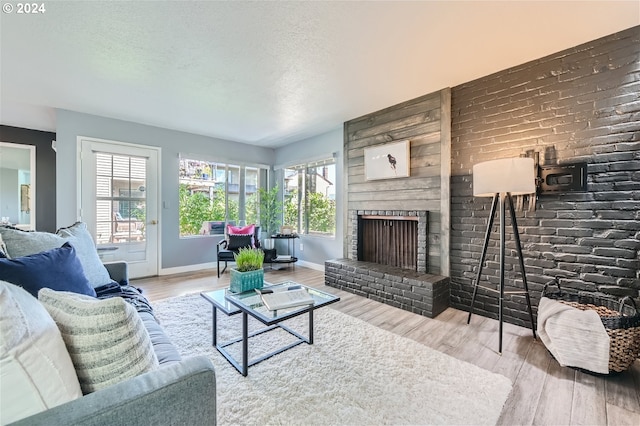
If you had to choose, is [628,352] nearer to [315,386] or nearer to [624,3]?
[315,386]

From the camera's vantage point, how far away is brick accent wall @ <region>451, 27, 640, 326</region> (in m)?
2.00

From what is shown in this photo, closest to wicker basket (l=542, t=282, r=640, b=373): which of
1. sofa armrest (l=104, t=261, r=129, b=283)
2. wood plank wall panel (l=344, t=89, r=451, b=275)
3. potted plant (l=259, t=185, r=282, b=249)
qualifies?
wood plank wall panel (l=344, t=89, r=451, b=275)

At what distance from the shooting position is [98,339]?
2.61 feet

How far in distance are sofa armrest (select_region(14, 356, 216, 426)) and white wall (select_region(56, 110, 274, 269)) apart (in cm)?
405

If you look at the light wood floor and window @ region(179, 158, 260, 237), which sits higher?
window @ region(179, 158, 260, 237)

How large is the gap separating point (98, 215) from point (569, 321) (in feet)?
17.3

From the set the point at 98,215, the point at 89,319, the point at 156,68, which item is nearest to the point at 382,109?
the point at 156,68

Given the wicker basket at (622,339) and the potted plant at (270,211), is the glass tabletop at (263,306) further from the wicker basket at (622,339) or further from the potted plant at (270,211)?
the potted plant at (270,211)

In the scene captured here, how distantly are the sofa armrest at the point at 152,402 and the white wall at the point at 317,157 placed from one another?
3528 mm

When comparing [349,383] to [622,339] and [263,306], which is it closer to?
[263,306]

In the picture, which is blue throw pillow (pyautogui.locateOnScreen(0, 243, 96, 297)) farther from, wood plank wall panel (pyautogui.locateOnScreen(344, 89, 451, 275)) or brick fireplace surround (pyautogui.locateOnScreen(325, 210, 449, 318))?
wood plank wall panel (pyautogui.locateOnScreen(344, 89, 451, 275))

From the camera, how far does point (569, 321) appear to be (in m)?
1.80

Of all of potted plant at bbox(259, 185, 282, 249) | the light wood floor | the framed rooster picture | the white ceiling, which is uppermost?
the white ceiling

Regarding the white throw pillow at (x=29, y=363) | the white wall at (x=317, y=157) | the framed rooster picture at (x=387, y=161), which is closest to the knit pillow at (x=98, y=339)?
the white throw pillow at (x=29, y=363)
